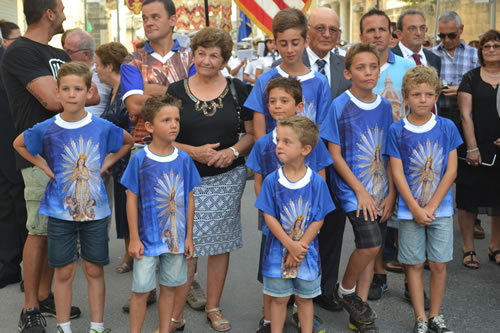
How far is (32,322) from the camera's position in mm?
4391

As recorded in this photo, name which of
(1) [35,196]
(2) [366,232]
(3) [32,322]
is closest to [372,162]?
(2) [366,232]

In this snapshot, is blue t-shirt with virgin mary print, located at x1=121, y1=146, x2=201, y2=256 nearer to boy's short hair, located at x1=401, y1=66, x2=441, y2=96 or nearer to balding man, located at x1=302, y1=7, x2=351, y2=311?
balding man, located at x1=302, y1=7, x2=351, y2=311

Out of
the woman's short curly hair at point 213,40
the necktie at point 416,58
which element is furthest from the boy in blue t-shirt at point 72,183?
the necktie at point 416,58

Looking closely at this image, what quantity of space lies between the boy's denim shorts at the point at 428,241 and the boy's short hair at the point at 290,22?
151cm

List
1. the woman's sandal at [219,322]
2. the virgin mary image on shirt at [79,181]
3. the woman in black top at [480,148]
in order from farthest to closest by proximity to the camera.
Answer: the woman in black top at [480,148], the woman's sandal at [219,322], the virgin mary image on shirt at [79,181]

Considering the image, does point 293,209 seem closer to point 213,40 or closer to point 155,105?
point 155,105

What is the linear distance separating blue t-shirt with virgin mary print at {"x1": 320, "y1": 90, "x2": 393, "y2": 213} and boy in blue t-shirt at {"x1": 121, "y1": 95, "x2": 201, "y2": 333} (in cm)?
105

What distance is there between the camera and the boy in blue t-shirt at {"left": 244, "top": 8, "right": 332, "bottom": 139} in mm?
4301

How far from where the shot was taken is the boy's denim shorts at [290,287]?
3891mm

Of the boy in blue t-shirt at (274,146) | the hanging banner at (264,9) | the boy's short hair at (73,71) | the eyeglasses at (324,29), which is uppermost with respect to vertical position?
the hanging banner at (264,9)

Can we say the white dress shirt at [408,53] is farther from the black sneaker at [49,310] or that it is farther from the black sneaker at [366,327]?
the black sneaker at [49,310]

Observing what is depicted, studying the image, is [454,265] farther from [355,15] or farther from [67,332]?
[355,15]

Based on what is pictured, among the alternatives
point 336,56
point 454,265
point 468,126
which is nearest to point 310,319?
point 336,56

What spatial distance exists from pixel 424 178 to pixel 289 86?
3.70 ft
